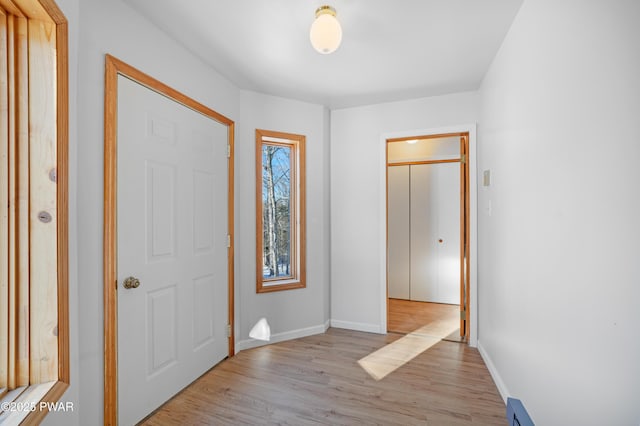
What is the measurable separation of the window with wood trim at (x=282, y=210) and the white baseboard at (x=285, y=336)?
0.46 meters

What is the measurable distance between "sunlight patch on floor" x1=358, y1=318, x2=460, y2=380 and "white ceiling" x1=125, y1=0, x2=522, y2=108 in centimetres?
246

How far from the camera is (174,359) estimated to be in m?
2.15

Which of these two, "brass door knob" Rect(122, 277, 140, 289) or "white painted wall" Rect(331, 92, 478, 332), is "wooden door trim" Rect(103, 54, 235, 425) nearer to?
"brass door knob" Rect(122, 277, 140, 289)

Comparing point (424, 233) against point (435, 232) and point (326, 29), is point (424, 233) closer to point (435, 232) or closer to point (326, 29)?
point (435, 232)

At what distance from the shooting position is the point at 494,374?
2.36 metres

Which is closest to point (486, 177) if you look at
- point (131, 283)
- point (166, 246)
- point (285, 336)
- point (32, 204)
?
point (285, 336)

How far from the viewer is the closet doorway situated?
4.31 metres

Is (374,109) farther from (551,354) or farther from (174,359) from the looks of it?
(174,359)

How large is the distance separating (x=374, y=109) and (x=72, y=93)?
9.01 ft

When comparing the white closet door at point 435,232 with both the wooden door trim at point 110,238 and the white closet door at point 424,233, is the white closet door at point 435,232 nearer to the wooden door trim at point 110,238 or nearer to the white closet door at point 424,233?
the white closet door at point 424,233

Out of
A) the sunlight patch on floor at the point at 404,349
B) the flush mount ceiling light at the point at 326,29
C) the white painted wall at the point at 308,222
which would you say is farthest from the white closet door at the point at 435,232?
the flush mount ceiling light at the point at 326,29

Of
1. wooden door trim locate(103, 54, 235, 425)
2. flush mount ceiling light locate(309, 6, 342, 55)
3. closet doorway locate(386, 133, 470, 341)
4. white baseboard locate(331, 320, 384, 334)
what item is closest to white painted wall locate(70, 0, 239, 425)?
wooden door trim locate(103, 54, 235, 425)

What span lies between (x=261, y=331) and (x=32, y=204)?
2.28m

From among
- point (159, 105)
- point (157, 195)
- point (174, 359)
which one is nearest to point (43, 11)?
point (159, 105)
